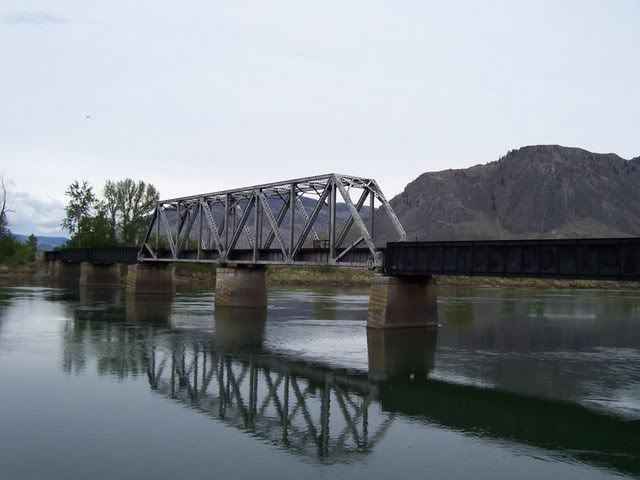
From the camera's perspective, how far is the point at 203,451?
64.1 ft

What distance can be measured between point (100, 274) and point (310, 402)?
85876 millimetres

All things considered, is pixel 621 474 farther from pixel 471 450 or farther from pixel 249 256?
pixel 249 256

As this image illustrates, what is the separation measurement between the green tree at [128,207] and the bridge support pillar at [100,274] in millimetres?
20140

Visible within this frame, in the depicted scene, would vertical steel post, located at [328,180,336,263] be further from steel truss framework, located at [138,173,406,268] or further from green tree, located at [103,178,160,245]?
green tree, located at [103,178,160,245]

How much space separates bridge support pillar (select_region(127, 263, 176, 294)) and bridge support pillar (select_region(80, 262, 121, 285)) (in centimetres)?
2080

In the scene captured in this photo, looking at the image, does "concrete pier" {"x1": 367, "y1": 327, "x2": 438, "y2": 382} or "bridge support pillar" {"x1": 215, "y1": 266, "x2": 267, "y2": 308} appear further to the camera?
"bridge support pillar" {"x1": 215, "y1": 266, "x2": 267, "y2": 308}

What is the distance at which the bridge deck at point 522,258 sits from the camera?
34.1m

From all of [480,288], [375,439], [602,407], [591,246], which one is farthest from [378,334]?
[480,288]

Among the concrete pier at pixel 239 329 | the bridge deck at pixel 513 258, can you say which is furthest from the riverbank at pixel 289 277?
the bridge deck at pixel 513 258

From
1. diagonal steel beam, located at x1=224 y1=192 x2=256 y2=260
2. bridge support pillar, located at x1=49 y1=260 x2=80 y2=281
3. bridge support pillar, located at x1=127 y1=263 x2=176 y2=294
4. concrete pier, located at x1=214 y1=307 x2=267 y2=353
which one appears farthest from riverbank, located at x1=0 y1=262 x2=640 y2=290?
concrete pier, located at x1=214 y1=307 x2=267 y2=353

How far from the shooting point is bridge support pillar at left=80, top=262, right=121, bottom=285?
344 feet

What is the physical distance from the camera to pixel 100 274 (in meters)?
106

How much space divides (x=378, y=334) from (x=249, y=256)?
2452 centimetres

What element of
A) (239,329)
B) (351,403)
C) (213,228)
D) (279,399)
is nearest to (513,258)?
(351,403)
